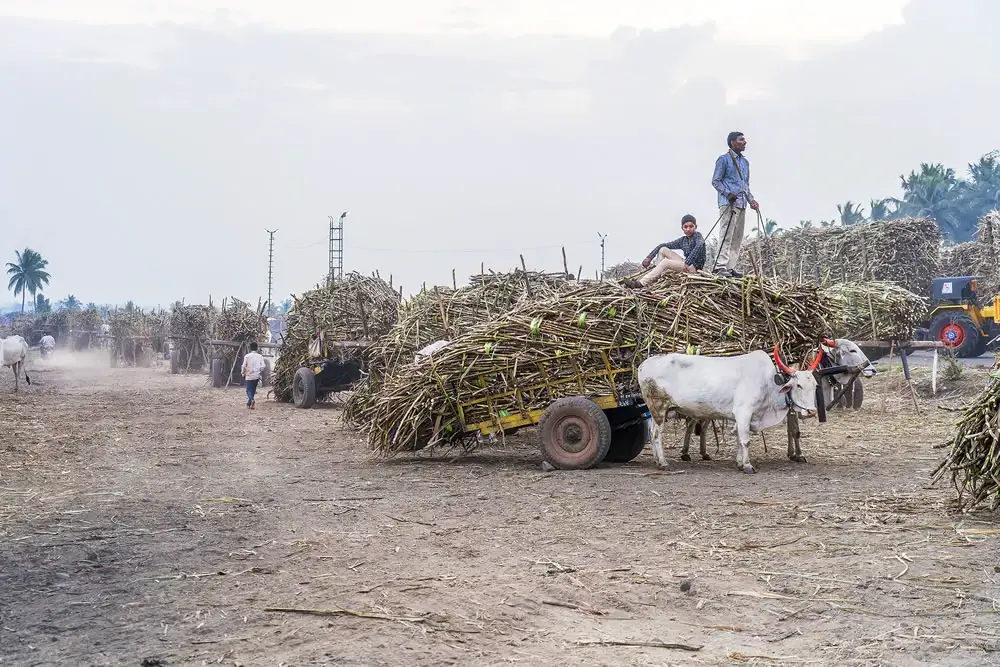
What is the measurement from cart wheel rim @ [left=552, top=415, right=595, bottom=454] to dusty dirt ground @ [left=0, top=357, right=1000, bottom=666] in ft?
1.29

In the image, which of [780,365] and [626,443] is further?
[626,443]

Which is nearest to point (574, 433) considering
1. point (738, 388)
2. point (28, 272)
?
point (738, 388)

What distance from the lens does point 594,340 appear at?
11688mm

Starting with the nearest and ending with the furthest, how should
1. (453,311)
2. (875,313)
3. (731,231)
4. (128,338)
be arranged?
(731,231), (453,311), (875,313), (128,338)

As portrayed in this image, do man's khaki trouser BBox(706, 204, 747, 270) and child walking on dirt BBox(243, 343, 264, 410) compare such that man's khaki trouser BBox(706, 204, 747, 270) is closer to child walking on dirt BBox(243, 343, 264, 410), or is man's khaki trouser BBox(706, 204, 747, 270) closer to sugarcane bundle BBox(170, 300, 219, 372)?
child walking on dirt BBox(243, 343, 264, 410)

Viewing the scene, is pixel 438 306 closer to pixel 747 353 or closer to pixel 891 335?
pixel 747 353

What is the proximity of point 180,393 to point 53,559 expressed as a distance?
68.1 ft

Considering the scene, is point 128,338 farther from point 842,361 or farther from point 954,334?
point 842,361

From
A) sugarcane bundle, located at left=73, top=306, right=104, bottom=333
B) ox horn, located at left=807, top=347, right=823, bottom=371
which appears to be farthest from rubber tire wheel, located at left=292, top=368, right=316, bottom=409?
sugarcane bundle, located at left=73, top=306, right=104, bottom=333

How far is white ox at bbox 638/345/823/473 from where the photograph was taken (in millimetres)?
11031

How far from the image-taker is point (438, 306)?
16.1 metres

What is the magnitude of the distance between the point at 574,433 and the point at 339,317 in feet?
38.0

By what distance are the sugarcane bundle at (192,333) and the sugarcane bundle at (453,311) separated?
23.6 metres

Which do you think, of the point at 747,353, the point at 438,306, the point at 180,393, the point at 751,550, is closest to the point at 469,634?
the point at 751,550
